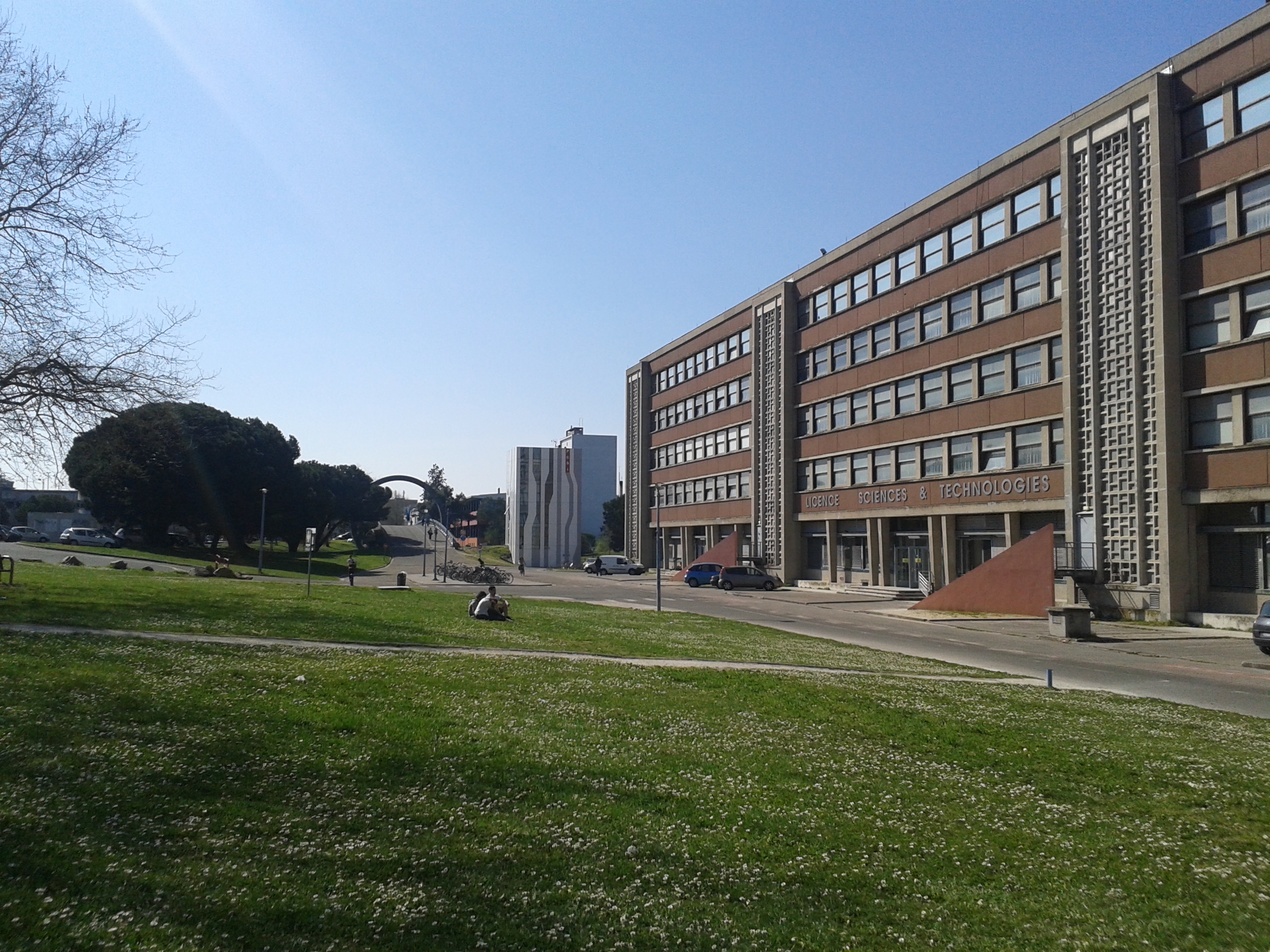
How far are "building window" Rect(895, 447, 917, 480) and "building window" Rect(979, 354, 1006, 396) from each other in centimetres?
642

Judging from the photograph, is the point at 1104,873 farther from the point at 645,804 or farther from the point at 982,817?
the point at 645,804

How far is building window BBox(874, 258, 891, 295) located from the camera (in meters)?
54.8

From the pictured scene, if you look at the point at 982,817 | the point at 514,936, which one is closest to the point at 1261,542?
the point at 982,817

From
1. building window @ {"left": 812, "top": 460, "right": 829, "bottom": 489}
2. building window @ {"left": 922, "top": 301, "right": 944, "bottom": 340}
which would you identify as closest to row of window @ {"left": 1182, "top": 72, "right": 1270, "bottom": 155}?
building window @ {"left": 922, "top": 301, "right": 944, "bottom": 340}

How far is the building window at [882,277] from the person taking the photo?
54.8 meters

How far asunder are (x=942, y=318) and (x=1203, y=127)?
16333 millimetres

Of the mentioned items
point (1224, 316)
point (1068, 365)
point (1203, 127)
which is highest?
point (1203, 127)

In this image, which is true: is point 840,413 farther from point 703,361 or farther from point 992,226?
point 703,361

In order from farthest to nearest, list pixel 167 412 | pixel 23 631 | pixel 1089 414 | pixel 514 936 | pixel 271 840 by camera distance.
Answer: pixel 1089 414 < pixel 167 412 < pixel 23 631 < pixel 271 840 < pixel 514 936

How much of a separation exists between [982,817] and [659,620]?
23.5m

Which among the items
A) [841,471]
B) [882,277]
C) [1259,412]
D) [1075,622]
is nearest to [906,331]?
[882,277]

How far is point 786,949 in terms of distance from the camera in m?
5.18

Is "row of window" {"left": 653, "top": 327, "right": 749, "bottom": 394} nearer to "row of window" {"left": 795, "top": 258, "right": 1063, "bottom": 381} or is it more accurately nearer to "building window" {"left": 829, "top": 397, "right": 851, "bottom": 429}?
"row of window" {"left": 795, "top": 258, "right": 1063, "bottom": 381}

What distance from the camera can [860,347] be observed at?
57.8 meters
